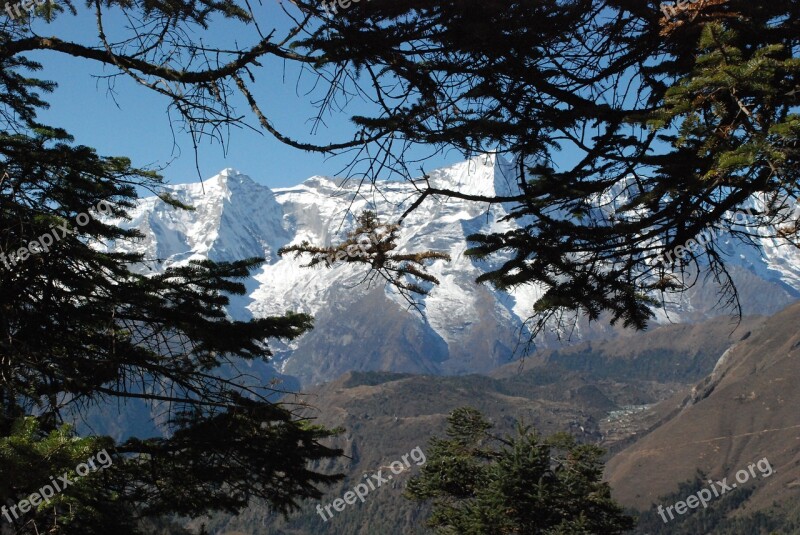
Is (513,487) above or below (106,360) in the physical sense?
below

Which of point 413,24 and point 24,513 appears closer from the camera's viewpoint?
point 24,513

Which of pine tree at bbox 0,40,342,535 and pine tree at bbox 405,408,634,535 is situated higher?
pine tree at bbox 0,40,342,535

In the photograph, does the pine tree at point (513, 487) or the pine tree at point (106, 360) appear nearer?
the pine tree at point (106, 360)

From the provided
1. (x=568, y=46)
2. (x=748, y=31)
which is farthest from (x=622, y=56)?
(x=748, y=31)

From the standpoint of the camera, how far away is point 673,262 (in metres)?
5.93

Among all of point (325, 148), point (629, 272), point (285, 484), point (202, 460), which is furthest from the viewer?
point (285, 484)

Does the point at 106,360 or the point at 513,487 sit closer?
the point at 106,360

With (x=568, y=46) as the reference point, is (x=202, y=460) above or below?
below

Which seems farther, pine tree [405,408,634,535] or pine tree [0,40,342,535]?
pine tree [405,408,634,535]

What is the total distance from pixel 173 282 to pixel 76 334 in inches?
55.0

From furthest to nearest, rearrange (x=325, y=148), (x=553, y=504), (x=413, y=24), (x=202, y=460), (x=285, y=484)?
(x=553, y=504)
(x=285, y=484)
(x=202, y=460)
(x=413, y=24)
(x=325, y=148)

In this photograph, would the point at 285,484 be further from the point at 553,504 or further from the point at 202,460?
the point at 553,504

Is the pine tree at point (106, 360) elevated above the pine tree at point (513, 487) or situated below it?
above

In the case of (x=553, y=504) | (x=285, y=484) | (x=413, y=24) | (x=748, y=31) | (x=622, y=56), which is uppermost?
(x=413, y=24)
